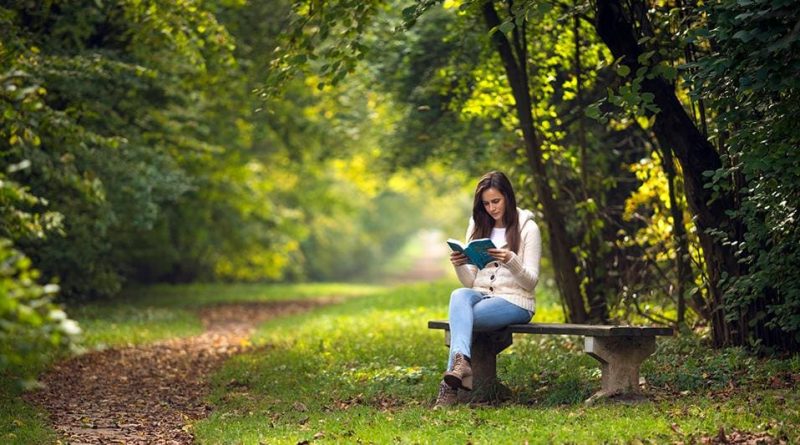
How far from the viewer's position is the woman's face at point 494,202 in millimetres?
8500

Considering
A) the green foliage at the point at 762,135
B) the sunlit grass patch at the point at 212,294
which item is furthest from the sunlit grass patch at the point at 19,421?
the sunlit grass patch at the point at 212,294

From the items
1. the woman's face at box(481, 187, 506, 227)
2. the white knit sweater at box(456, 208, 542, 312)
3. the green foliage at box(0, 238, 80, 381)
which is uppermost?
the woman's face at box(481, 187, 506, 227)

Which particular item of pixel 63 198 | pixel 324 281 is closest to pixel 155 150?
pixel 63 198

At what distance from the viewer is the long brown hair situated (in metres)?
8.45

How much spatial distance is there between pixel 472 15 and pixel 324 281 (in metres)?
35.1

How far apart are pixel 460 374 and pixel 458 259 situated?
3.80 ft

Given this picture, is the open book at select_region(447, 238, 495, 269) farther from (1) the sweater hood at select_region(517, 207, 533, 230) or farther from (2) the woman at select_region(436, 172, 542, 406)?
(1) the sweater hood at select_region(517, 207, 533, 230)

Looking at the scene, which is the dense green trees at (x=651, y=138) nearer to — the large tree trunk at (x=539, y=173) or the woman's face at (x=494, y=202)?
the large tree trunk at (x=539, y=173)

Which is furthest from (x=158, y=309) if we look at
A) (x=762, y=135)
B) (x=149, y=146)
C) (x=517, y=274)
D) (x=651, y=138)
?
Result: (x=762, y=135)

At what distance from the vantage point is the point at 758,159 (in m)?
7.16

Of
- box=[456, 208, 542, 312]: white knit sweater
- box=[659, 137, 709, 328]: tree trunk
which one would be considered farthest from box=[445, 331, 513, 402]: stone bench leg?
box=[659, 137, 709, 328]: tree trunk

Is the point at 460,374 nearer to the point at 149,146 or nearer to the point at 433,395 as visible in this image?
the point at 433,395

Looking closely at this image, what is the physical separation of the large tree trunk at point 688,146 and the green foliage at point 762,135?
0.24 m

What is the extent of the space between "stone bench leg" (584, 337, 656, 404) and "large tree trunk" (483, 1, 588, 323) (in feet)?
10.0
